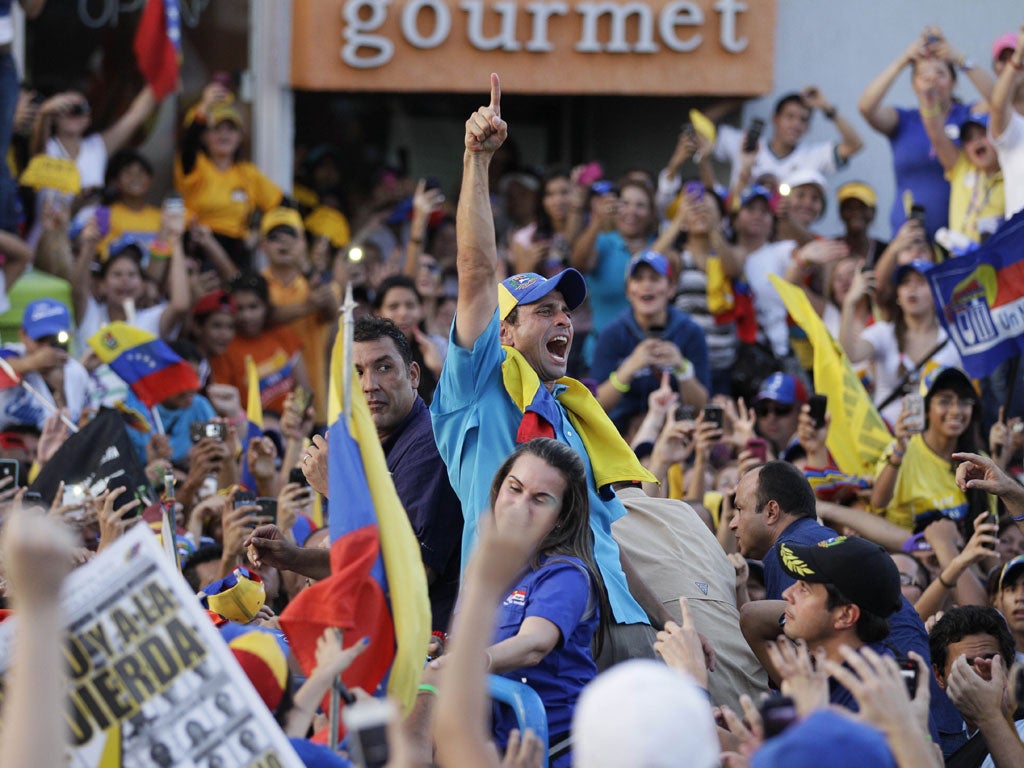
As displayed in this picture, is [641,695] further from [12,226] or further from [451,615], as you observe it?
[12,226]

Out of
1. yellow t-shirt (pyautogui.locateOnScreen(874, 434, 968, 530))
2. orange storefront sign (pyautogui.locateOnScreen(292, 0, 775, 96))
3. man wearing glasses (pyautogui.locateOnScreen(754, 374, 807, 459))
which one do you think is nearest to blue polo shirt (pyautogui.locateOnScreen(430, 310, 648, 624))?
yellow t-shirt (pyautogui.locateOnScreen(874, 434, 968, 530))

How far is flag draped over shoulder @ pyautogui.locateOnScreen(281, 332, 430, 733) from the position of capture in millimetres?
3994

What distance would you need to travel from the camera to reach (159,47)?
1212cm

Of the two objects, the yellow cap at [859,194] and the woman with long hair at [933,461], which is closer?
the woman with long hair at [933,461]

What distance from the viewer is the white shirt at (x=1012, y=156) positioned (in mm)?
9586

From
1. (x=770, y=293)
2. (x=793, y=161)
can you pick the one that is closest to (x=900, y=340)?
(x=770, y=293)

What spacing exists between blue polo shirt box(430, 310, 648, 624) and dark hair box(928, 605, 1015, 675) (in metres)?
1.20

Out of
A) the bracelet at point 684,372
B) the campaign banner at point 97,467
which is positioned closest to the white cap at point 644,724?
the campaign banner at point 97,467

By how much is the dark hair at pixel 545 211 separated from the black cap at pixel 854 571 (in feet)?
21.8

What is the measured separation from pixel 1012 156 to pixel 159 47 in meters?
6.21

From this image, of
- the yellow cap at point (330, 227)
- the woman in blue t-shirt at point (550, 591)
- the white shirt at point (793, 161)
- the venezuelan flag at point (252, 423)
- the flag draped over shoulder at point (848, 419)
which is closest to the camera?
the woman in blue t-shirt at point (550, 591)

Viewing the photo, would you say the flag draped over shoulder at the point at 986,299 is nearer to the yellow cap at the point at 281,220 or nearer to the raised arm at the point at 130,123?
the yellow cap at the point at 281,220

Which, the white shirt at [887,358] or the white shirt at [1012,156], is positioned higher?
the white shirt at [1012,156]

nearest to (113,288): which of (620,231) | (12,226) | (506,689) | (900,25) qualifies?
(12,226)
